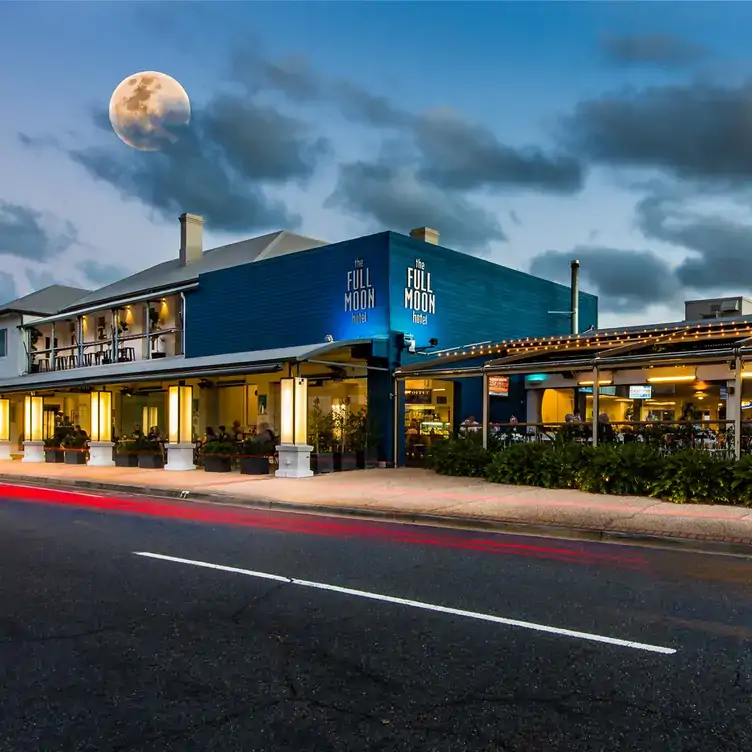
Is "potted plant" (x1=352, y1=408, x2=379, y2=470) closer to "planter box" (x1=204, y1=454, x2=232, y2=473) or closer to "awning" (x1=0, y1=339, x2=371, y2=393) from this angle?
"awning" (x1=0, y1=339, x2=371, y2=393)

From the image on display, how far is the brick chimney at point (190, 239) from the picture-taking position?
32.1m

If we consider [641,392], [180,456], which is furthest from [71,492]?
[641,392]

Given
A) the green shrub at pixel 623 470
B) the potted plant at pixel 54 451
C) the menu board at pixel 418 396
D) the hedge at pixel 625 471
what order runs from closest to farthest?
the hedge at pixel 625 471
the green shrub at pixel 623 470
the menu board at pixel 418 396
the potted plant at pixel 54 451

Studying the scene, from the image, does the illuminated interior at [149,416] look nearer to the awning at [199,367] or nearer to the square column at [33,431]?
the awning at [199,367]

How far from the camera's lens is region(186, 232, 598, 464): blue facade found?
70.7 ft

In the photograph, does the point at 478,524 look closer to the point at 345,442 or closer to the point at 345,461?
the point at 345,461

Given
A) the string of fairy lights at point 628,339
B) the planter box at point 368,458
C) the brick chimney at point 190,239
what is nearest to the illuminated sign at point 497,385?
the string of fairy lights at point 628,339

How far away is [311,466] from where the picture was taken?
19.4 m

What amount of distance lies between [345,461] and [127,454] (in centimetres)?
810

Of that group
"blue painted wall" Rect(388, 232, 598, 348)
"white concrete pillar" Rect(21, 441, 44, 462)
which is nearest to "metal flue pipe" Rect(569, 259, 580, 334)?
"blue painted wall" Rect(388, 232, 598, 348)

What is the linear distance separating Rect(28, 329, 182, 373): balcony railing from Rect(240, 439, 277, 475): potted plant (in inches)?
398

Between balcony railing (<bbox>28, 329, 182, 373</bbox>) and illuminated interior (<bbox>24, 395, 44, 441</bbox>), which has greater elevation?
balcony railing (<bbox>28, 329, 182, 373</bbox>)

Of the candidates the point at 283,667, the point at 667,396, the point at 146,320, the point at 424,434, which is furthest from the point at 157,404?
the point at 283,667

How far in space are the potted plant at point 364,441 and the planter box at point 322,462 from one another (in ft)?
3.47
